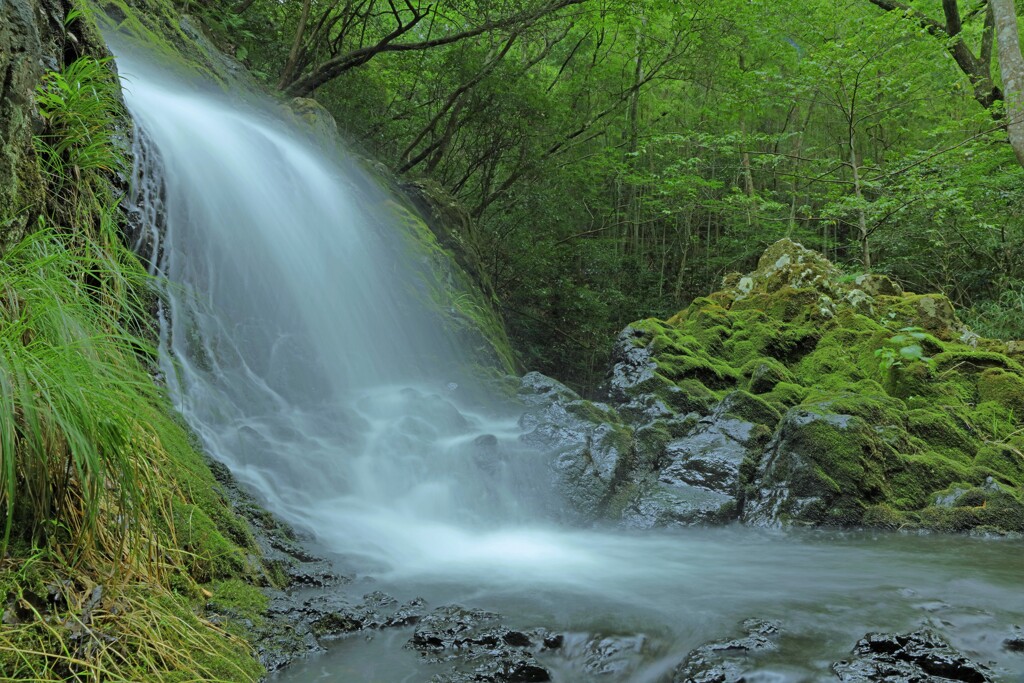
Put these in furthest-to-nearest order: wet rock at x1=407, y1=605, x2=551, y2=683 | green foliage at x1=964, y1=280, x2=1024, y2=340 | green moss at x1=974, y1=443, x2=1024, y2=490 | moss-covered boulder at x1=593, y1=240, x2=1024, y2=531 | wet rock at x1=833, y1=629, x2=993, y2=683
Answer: green foliage at x1=964, y1=280, x2=1024, y2=340 < green moss at x1=974, y1=443, x2=1024, y2=490 < moss-covered boulder at x1=593, y1=240, x2=1024, y2=531 < wet rock at x1=407, y1=605, x2=551, y2=683 < wet rock at x1=833, y1=629, x2=993, y2=683

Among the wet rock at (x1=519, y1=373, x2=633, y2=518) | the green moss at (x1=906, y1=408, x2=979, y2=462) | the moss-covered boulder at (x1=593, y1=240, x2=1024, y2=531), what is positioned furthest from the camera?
the green moss at (x1=906, y1=408, x2=979, y2=462)

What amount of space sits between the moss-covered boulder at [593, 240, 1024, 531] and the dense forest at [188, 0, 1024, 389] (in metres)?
2.14

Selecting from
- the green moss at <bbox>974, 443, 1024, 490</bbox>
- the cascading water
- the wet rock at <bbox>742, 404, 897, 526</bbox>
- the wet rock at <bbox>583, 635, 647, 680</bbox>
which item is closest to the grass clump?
the cascading water

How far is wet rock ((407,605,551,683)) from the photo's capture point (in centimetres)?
279

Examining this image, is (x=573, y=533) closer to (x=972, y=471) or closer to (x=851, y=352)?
(x=972, y=471)

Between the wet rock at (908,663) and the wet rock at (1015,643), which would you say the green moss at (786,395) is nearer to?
the wet rock at (1015,643)

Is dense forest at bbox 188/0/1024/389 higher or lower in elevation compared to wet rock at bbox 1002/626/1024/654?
higher

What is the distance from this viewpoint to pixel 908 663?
274 cm

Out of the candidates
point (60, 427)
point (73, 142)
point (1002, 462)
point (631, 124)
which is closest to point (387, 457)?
point (73, 142)

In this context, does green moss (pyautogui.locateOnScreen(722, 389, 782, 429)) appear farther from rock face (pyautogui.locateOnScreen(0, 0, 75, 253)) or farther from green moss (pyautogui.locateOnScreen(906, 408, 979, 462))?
rock face (pyautogui.locateOnScreen(0, 0, 75, 253))

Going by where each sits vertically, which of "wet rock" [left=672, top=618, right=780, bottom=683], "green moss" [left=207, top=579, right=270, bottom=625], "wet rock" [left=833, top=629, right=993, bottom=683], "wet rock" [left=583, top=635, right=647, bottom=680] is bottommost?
"green moss" [left=207, top=579, right=270, bottom=625]

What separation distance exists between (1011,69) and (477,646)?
8.72 meters

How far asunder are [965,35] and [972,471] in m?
7.05

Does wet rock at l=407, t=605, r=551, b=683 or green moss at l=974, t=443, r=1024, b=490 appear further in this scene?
green moss at l=974, t=443, r=1024, b=490
